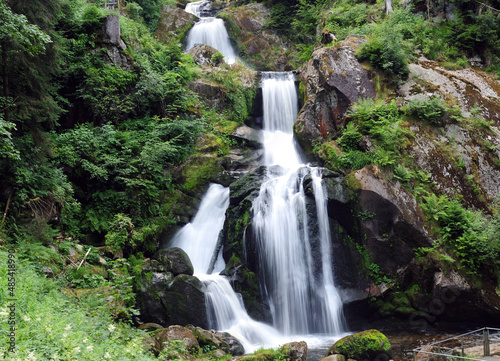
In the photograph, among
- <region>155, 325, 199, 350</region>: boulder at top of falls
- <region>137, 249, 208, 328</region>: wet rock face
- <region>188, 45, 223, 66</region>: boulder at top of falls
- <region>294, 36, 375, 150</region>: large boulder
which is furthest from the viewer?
<region>188, 45, 223, 66</region>: boulder at top of falls

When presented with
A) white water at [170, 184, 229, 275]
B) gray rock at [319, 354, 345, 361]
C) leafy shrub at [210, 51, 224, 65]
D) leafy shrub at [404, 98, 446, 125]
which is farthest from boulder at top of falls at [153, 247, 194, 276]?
leafy shrub at [210, 51, 224, 65]

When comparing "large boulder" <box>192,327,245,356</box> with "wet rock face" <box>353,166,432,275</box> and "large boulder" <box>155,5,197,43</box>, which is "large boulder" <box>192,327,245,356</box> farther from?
"large boulder" <box>155,5,197,43</box>

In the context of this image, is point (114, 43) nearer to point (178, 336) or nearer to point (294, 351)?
point (178, 336)

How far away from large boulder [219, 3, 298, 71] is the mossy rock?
19.6m

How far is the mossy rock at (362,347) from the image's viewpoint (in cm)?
823

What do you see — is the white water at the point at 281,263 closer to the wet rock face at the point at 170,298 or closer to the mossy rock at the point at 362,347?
the wet rock face at the point at 170,298

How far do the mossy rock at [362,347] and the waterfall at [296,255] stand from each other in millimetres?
2409

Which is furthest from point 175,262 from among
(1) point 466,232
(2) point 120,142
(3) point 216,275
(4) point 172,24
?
(4) point 172,24

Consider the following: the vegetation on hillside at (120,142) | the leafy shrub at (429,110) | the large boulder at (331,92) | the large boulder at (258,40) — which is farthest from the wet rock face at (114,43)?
the large boulder at (258,40)

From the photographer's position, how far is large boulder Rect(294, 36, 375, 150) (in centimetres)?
A: 1490

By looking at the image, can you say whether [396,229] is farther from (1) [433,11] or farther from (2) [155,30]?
(2) [155,30]

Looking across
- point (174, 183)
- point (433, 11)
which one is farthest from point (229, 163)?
point (433, 11)

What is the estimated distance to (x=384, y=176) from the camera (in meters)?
11.8

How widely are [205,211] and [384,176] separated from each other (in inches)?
270
